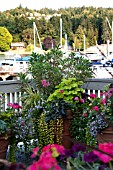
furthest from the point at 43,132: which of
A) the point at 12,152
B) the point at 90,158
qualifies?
the point at 90,158

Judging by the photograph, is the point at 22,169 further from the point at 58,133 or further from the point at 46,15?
the point at 46,15

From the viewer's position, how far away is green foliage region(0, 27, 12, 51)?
48188 mm

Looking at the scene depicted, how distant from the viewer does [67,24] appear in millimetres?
49125

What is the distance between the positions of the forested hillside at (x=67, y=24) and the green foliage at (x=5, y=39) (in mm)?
925

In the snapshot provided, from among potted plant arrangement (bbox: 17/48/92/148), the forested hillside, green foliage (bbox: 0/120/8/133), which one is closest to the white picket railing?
potted plant arrangement (bbox: 17/48/92/148)

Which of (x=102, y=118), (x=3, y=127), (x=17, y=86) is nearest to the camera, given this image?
(x=3, y=127)

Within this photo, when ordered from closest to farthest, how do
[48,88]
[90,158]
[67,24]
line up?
1. [90,158]
2. [48,88]
3. [67,24]

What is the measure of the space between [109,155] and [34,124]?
2503mm

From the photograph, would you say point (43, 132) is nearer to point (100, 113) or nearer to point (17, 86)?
point (100, 113)

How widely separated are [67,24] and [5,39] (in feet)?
28.9

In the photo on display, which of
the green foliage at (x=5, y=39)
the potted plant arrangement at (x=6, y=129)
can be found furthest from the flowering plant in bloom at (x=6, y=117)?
the green foliage at (x=5, y=39)

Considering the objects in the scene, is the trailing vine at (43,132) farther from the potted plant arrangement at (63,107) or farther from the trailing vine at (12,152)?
the trailing vine at (12,152)

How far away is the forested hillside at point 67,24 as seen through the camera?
1899 inches

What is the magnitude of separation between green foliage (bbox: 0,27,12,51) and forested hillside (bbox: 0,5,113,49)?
925mm
